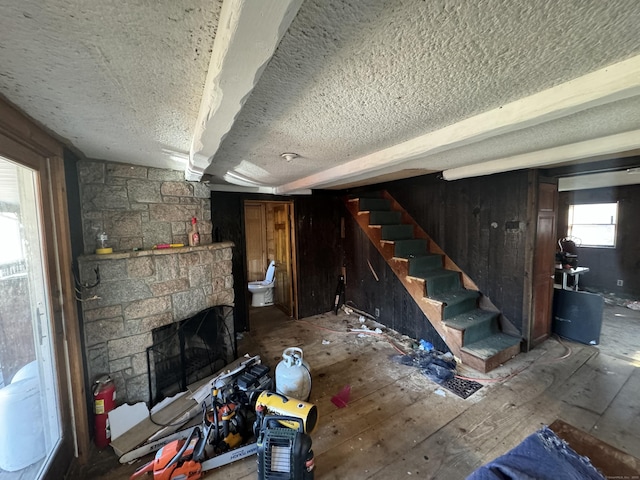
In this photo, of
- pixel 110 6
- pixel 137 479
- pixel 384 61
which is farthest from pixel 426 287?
pixel 110 6

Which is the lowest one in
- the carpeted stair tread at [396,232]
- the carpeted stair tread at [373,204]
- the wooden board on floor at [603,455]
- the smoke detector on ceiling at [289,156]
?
the wooden board on floor at [603,455]

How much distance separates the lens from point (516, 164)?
2.23 meters

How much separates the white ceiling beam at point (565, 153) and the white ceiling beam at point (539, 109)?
955mm

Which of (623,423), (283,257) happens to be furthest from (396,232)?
(623,423)

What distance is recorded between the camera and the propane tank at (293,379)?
2055 millimetres

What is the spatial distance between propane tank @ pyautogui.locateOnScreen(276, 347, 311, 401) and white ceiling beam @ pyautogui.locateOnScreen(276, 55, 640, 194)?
1782 millimetres

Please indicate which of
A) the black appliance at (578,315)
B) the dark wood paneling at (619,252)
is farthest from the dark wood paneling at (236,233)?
the dark wood paneling at (619,252)

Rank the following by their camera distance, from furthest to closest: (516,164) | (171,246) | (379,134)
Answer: (171,246) < (516,164) < (379,134)

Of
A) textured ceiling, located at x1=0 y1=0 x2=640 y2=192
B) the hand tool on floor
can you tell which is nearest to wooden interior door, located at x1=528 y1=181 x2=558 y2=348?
textured ceiling, located at x1=0 y1=0 x2=640 y2=192

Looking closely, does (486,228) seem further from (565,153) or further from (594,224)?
(594,224)

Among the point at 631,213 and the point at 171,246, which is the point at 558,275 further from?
the point at 171,246

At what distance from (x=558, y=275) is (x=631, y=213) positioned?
243cm

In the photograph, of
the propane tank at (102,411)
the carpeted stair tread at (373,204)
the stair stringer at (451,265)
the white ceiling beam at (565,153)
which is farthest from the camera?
the carpeted stair tread at (373,204)

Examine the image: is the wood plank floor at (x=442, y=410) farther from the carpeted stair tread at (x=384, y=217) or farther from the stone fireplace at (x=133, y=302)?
the carpeted stair tread at (x=384, y=217)
